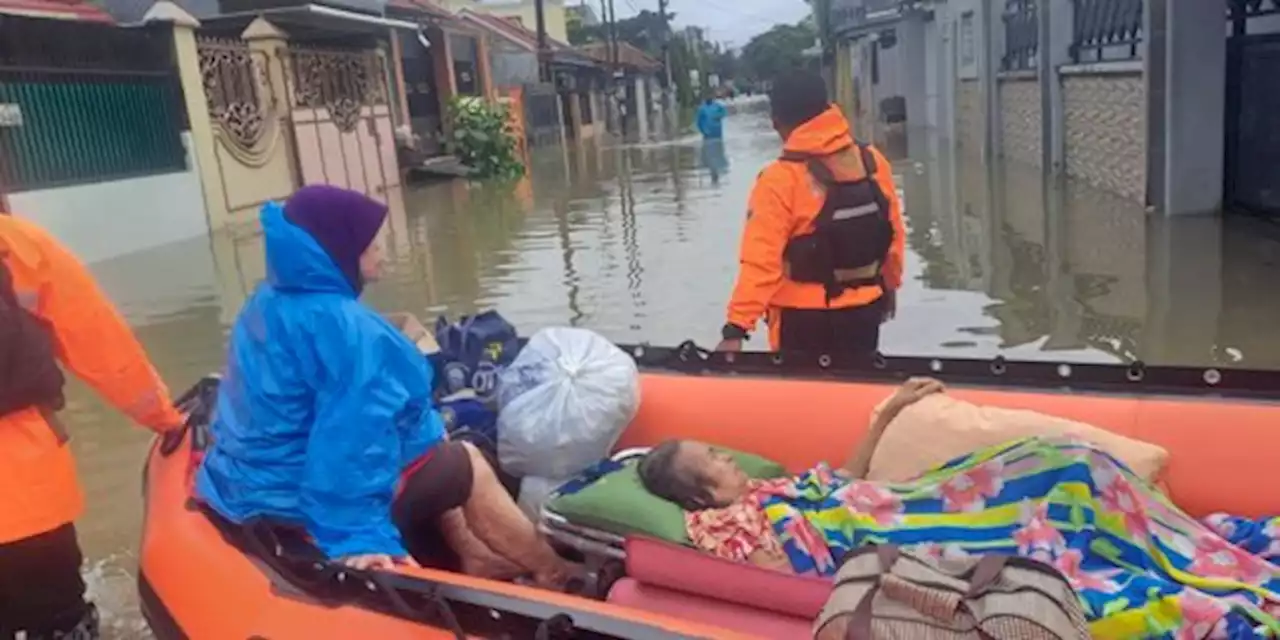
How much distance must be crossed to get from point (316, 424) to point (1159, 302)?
226 inches

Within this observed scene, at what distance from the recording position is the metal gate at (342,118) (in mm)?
15719

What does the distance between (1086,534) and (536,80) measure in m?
30.2

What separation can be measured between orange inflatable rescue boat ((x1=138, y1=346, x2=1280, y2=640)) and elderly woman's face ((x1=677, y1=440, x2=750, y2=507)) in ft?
0.85

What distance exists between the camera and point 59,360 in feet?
9.11

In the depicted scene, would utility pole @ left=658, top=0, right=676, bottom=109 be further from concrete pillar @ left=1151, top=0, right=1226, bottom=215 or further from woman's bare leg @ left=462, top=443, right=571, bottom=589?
woman's bare leg @ left=462, top=443, right=571, bottom=589

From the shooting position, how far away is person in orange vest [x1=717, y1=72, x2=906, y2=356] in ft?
11.3

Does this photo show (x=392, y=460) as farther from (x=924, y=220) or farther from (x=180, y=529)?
(x=924, y=220)

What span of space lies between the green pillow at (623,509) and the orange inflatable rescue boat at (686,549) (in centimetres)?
5

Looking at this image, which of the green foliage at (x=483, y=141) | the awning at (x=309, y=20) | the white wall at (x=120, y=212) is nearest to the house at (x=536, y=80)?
the green foliage at (x=483, y=141)

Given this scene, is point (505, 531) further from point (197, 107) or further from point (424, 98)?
point (424, 98)

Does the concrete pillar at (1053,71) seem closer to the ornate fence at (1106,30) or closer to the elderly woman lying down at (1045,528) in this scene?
the ornate fence at (1106,30)

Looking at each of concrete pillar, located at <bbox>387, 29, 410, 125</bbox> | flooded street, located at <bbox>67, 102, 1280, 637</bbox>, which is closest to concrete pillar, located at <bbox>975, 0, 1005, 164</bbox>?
flooded street, located at <bbox>67, 102, 1280, 637</bbox>

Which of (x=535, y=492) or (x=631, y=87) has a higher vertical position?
(x=631, y=87)

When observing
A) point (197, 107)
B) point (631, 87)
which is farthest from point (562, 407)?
point (631, 87)
